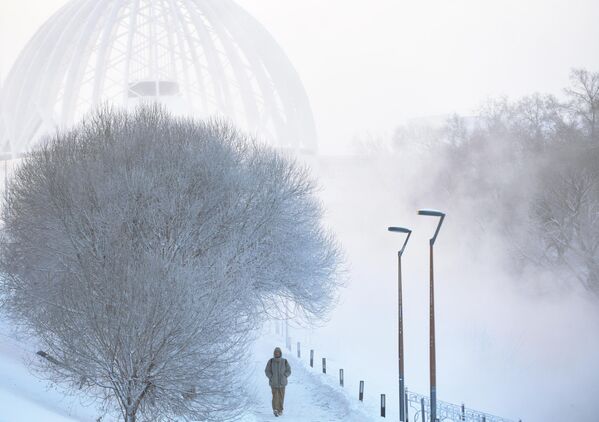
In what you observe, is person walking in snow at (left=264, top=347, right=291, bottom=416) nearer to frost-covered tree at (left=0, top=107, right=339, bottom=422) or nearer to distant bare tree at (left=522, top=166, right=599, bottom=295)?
frost-covered tree at (left=0, top=107, right=339, bottom=422)

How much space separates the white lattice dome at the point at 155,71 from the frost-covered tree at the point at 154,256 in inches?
629

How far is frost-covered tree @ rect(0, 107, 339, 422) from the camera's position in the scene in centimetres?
1137

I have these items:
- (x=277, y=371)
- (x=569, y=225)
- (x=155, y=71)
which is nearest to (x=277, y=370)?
(x=277, y=371)

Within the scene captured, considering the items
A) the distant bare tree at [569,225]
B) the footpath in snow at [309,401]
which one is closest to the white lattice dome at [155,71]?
the distant bare tree at [569,225]

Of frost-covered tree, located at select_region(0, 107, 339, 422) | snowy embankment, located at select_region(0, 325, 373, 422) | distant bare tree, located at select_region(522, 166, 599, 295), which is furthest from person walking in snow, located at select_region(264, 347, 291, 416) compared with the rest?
distant bare tree, located at select_region(522, 166, 599, 295)

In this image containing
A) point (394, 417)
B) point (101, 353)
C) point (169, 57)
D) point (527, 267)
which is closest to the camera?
point (101, 353)

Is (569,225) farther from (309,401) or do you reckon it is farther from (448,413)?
(309,401)

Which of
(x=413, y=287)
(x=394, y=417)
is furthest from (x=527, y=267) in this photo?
(x=394, y=417)

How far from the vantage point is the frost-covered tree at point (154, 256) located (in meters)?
11.4

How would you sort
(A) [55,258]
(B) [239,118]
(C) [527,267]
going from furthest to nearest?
1. (B) [239,118]
2. (C) [527,267]
3. (A) [55,258]

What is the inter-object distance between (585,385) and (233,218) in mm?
15362

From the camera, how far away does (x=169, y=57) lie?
1699 inches

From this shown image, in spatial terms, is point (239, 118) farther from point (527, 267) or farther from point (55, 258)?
point (55, 258)

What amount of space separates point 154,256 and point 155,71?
30.6 metres
